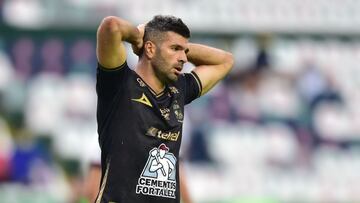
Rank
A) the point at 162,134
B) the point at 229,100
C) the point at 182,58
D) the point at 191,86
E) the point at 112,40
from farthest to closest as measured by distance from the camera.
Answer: the point at 229,100, the point at 191,86, the point at 182,58, the point at 162,134, the point at 112,40

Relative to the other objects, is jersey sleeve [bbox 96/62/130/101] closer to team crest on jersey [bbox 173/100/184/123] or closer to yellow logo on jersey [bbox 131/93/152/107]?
yellow logo on jersey [bbox 131/93/152/107]

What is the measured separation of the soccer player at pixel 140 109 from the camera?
667 cm

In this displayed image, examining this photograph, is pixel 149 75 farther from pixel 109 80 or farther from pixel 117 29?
pixel 117 29

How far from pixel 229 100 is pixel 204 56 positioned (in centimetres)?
903

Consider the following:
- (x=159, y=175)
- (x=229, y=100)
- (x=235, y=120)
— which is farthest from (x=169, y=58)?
(x=235, y=120)

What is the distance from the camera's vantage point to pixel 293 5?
17047 mm

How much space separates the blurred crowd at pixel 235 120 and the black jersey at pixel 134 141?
8701 mm

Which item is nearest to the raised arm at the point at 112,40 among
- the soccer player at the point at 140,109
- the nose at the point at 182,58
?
the soccer player at the point at 140,109

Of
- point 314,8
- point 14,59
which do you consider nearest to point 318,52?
point 314,8

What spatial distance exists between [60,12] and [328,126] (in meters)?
4.72

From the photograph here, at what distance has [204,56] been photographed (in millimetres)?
7730

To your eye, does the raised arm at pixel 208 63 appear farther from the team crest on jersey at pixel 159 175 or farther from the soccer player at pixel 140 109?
the team crest on jersey at pixel 159 175

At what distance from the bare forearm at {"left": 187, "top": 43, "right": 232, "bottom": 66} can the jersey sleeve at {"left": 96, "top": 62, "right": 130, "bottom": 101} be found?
3.20 ft

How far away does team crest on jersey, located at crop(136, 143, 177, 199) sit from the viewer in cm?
672
